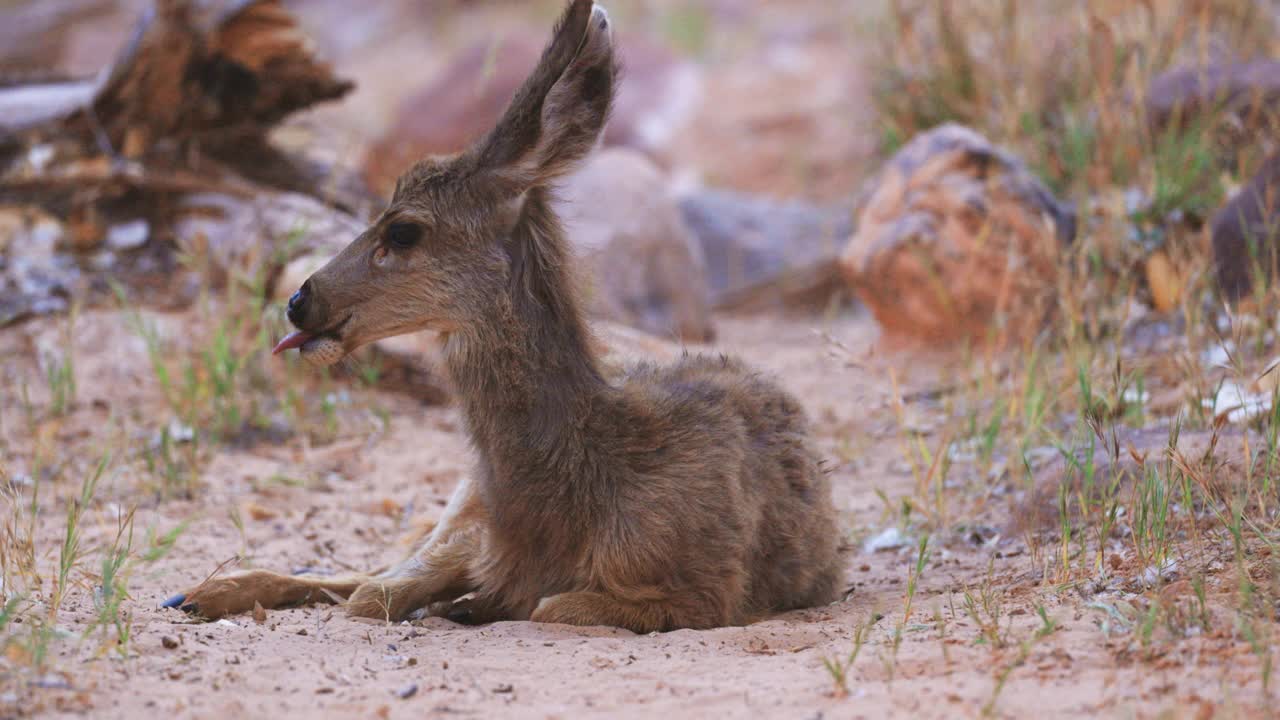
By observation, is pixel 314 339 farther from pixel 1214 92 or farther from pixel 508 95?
pixel 508 95

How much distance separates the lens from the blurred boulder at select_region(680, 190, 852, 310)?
1001 centimetres

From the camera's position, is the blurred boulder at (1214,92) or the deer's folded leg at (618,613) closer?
the deer's folded leg at (618,613)

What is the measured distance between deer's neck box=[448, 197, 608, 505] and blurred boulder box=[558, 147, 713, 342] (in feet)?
13.5

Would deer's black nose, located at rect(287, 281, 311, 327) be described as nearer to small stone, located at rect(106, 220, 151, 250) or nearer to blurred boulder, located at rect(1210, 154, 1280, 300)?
blurred boulder, located at rect(1210, 154, 1280, 300)

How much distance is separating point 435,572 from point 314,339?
0.89 m

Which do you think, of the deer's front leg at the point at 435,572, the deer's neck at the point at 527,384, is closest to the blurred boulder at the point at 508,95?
the deer's front leg at the point at 435,572

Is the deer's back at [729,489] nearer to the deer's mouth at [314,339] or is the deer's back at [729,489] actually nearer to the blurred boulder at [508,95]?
the deer's mouth at [314,339]

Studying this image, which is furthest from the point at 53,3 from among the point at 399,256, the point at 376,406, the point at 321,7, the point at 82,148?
the point at 399,256

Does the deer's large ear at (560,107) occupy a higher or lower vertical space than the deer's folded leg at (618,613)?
higher

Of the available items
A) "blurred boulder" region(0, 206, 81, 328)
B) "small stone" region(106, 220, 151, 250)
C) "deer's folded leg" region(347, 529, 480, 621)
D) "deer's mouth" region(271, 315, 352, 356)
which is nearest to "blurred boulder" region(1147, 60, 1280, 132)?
"deer's folded leg" region(347, 529, 480, 621)

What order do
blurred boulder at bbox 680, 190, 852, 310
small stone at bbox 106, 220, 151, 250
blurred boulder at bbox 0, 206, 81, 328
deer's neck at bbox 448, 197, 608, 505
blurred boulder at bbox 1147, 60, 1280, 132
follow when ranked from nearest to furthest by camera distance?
deer's neck at bbox 448, 197, 608, 505, blurred boulder at bbox 1147, 60, 1280, 132, blurred boulder at bbox 0, 206, 81, 328, small stone at bbox 106, 220, 151, 250, blurred boulder at bbox 680, 190, 852, 310

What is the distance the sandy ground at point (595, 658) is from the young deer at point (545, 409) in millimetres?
159

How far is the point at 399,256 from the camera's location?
4.32 metres

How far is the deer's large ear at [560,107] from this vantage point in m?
4.14
